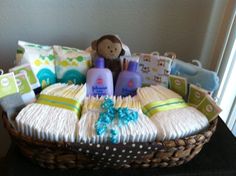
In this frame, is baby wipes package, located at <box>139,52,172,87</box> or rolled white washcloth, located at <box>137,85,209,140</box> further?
baby wipes package, located at <box>139,52,172,87</box>

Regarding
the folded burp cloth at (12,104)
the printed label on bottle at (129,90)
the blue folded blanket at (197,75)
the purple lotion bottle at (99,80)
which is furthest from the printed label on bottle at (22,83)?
the blue folded blanket at (197,75)

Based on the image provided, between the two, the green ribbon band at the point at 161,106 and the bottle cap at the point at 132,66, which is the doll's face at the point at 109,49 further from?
the green ribbon band at the point at 161,106

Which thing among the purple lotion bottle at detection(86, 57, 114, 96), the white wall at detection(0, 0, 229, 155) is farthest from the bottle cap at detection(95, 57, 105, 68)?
the white wall at detection(0, 0, 229, 155)

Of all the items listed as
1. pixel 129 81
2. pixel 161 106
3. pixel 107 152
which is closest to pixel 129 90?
pixel 129 81

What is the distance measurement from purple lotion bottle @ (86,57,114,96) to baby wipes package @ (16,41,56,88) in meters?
0.11

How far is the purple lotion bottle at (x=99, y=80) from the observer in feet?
2.23

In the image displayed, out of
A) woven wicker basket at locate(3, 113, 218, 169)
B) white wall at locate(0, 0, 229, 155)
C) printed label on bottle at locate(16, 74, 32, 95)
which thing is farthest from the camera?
white wall at locate(0, 0, 229, 155)

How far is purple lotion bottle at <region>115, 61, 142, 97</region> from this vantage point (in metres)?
0.70

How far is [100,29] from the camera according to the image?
0.88m

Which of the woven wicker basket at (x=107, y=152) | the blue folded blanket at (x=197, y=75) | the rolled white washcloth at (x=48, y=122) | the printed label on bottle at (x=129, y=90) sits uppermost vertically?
the blue folded blanket at (x=197, y=75)

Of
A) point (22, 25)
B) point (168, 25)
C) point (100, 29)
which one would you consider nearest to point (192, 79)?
point (168, 25)

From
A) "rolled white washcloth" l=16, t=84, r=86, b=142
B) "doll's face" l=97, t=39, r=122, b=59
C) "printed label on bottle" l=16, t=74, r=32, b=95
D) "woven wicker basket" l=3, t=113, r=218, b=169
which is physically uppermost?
"doll's face" l=97, t=39, r=122, b=59

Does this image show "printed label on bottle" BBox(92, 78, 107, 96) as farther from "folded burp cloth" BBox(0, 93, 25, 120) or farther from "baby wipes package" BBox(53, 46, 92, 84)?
"folded burp cloth" BBox(0, 93, 25, 120)

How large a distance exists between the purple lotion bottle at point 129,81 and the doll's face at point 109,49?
0.05 meters
